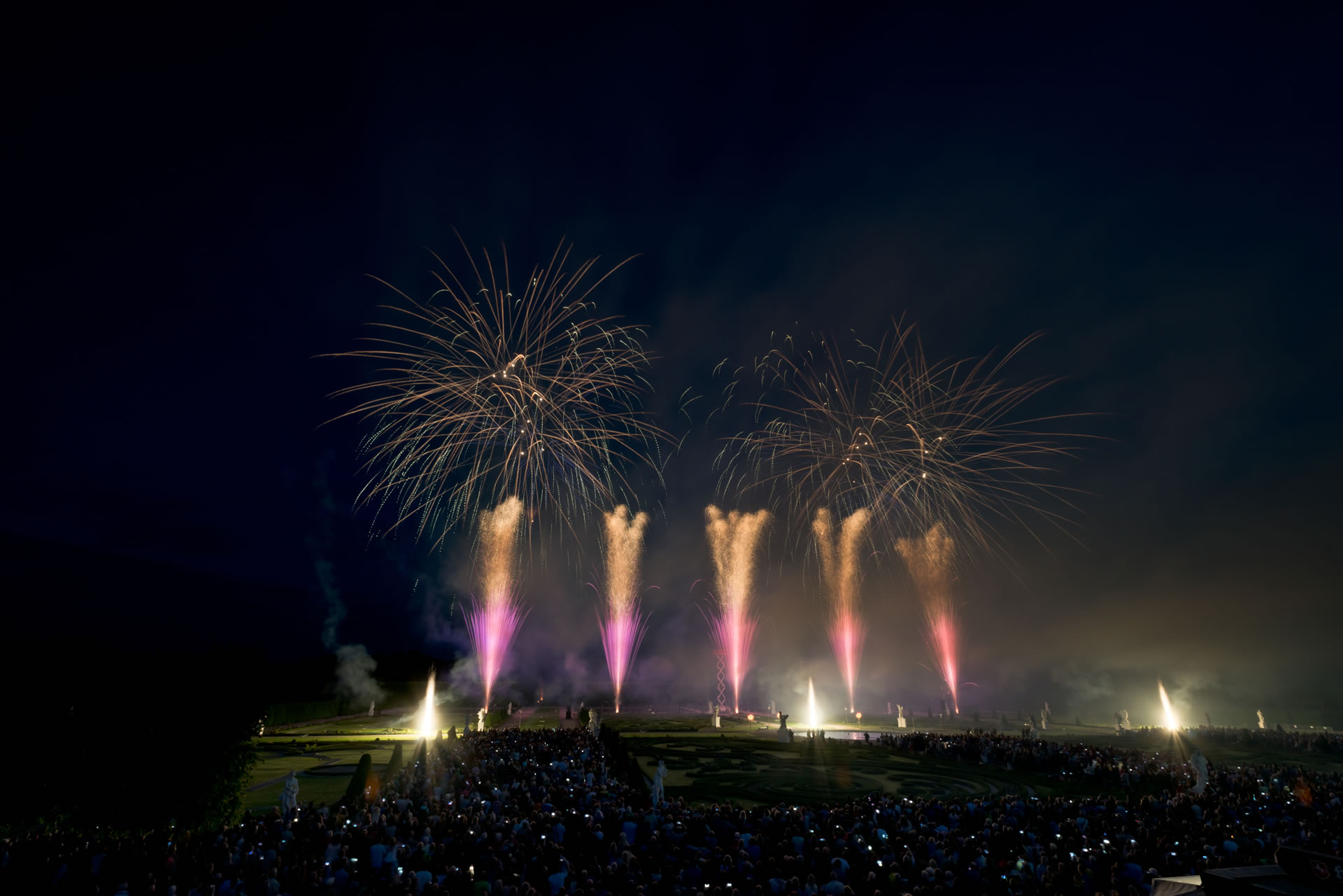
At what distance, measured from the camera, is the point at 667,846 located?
16375mm

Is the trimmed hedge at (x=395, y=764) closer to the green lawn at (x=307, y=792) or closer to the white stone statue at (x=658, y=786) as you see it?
the green lawn at (x=307, y=792)

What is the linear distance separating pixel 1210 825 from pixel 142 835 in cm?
3700

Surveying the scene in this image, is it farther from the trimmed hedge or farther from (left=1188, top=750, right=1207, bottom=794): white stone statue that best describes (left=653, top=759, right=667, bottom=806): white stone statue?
(left=1188, top=750, right=1207, bottom=794): white stone statue

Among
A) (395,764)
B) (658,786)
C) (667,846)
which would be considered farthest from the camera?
(395,764)

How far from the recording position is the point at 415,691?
8988 cm

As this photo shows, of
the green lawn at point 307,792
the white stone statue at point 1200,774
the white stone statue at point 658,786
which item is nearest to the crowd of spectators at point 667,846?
the white stone statue at point 658,786

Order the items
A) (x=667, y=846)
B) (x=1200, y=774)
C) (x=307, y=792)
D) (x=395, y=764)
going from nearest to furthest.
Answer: (x=667, y=846), (x=1200, y=774), (x=395, y=764), (x=307, y=792)

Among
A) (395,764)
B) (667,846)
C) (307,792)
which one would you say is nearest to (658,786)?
(667,846)

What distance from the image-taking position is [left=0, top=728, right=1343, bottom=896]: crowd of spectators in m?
14.1

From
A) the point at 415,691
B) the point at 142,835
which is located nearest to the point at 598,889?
the point at 142,835

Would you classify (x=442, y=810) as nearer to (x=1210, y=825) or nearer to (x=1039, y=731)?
(x=1210, y=825)

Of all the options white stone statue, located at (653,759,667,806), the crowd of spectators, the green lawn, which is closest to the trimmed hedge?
the crowd of spectators

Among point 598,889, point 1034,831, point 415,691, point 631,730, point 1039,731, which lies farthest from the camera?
point 415,691

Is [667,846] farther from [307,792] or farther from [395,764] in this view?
[307,792]
